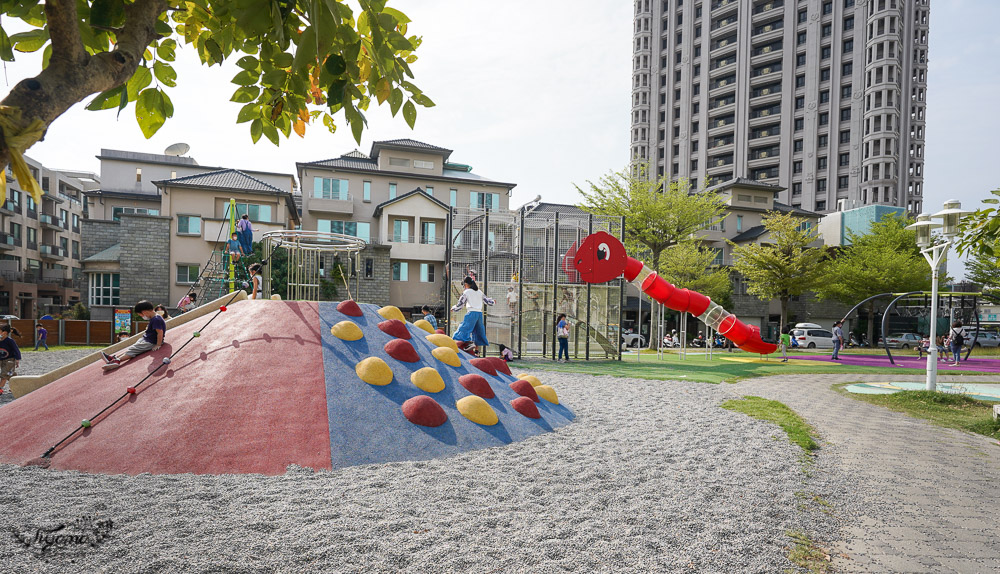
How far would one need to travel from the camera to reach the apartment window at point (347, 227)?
1494 inches

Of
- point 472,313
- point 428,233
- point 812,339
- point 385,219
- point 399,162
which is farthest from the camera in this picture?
point 399,162

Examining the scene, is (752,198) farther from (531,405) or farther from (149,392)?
(149,392)

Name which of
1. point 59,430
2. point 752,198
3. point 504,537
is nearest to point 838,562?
point 504,537

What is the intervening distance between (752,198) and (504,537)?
52914 mm

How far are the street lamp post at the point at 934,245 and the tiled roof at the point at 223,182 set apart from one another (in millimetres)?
32545

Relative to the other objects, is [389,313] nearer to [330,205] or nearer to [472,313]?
[472,313]

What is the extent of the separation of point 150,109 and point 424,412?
182 inches

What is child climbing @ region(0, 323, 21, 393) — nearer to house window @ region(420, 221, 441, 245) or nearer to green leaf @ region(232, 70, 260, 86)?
green leaf @ region(232, 70, 260, 86)

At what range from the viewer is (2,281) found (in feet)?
129

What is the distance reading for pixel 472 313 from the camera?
13.5 m

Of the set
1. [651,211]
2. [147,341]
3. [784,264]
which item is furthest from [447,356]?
[784,264]

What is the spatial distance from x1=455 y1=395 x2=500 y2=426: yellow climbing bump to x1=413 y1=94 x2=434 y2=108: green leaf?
488cm

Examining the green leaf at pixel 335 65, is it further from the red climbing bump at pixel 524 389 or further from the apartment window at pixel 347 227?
the apartment window at pixel 347 227

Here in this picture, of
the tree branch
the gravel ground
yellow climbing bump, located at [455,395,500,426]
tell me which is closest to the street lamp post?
the gravel ground
